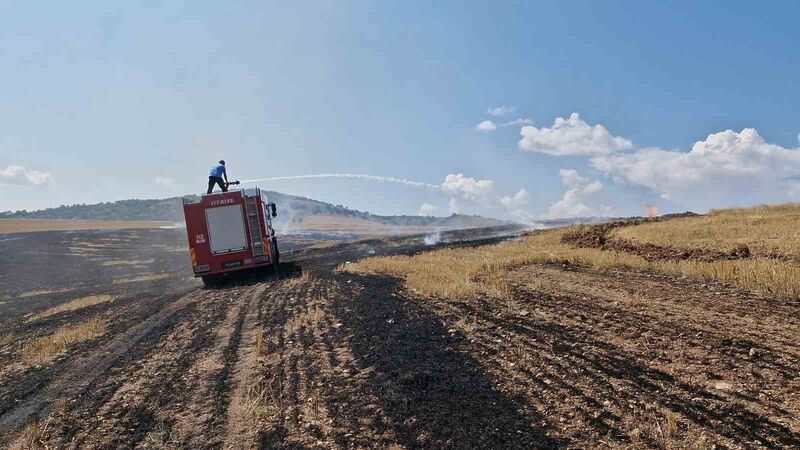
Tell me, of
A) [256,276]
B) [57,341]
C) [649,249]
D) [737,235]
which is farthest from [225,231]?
[737,235]

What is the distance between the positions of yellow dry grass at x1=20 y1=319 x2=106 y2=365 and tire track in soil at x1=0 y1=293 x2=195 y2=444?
750mm

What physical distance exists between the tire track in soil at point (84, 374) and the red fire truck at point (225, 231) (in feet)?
21.4

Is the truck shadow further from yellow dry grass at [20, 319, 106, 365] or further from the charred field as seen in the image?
the charred field

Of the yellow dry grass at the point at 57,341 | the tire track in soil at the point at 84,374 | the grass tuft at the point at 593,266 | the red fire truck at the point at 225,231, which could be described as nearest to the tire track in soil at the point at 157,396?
the tire track in soil at the point at 84,374

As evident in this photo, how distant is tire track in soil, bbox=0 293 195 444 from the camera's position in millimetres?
6328

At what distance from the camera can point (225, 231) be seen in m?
18.8

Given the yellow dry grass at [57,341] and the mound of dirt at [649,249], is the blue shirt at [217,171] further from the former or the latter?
the mound of dirt at [649,249]

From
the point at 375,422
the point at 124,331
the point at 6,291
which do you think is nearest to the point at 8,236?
the point at 6,291

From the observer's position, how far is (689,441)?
4.03m

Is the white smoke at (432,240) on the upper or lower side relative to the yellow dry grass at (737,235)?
upper

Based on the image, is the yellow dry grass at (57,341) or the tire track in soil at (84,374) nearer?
the tire track in soil at (84,374)

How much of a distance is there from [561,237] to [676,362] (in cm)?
1938

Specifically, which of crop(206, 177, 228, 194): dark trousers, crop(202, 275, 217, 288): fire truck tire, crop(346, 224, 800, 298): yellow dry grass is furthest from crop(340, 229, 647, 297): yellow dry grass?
crop(206, 177, 228, 194): dark trousers

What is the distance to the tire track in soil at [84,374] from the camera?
633cm
